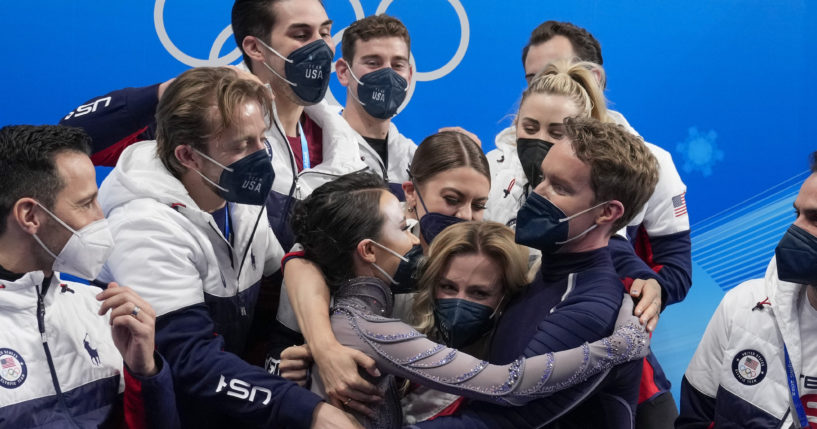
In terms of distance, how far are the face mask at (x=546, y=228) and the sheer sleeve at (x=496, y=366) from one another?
262mm

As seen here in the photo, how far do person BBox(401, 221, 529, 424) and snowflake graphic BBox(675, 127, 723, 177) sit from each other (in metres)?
2.33

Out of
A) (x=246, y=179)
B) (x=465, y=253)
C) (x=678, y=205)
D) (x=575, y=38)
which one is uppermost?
(x=575, y=38)

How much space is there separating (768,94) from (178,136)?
10.3ft

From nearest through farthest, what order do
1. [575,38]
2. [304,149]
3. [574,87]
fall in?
[574,87]
[304,149]
[575,38]

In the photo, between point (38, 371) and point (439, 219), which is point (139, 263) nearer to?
point (38, 371)

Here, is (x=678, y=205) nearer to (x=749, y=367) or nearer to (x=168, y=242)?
(x=749, y=367)

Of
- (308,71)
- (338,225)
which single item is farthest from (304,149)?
(338,225)

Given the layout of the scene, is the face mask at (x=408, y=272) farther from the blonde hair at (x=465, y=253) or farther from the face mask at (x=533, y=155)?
the face mask at (x=533, y=155)

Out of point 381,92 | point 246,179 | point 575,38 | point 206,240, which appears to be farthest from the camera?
point 575,38

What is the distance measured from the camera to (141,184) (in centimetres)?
253

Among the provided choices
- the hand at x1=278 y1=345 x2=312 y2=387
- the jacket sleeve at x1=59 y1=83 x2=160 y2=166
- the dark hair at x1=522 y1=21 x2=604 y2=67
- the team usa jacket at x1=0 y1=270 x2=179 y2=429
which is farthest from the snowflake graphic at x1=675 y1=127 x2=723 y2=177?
the team usa jacket at x1=0 y1=270 x2=179 y2=429

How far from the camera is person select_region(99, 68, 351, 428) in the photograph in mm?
2379

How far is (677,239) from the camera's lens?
3373 millimetres

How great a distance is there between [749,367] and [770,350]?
74mm
